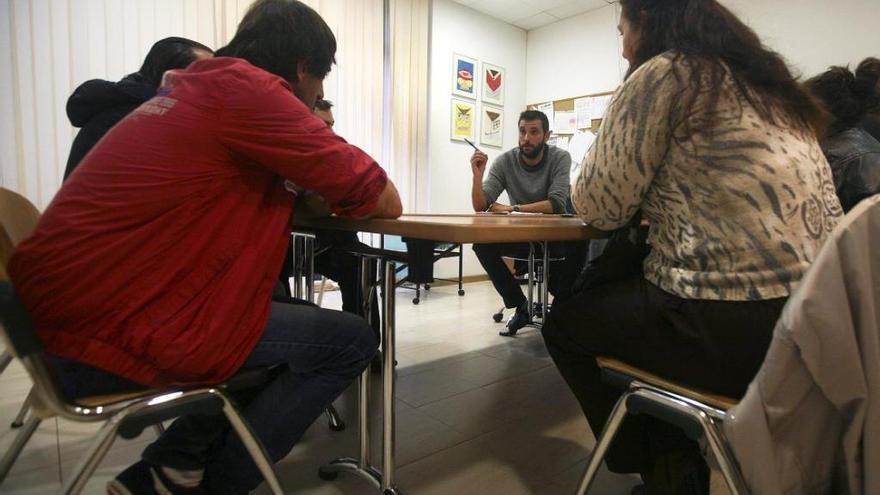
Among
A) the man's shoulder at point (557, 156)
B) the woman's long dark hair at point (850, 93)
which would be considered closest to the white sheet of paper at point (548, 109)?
the man's shoulder at point (557, 156)

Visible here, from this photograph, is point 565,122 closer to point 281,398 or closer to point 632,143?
point 632,143

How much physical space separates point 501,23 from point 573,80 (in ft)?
2.93

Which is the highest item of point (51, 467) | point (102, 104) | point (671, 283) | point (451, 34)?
point (451, 34)

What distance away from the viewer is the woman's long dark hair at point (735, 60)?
84 cm

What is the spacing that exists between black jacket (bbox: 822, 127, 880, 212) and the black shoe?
157 centimetres

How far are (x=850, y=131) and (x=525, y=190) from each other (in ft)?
5.37

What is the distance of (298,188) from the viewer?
0.95 m

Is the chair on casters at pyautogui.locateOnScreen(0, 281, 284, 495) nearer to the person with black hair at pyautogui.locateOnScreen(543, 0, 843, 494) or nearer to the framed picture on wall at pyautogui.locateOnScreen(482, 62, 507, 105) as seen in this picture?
the person with black hair at pyautogui.locateOnScreen(543, 0, 843, 494)

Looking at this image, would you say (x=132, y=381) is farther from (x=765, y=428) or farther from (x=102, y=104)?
(x=102, y=104)

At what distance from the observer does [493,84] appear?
4.62 m

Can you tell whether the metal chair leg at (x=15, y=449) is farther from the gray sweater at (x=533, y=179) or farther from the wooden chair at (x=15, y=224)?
the gray sweater at (x=533, y=179)

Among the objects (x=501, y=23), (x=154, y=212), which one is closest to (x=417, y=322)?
(x=154, y=212)

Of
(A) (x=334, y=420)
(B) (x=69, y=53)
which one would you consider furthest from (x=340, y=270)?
(B) (x=69, y=53)

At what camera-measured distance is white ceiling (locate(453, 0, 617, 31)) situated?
13.9ft
